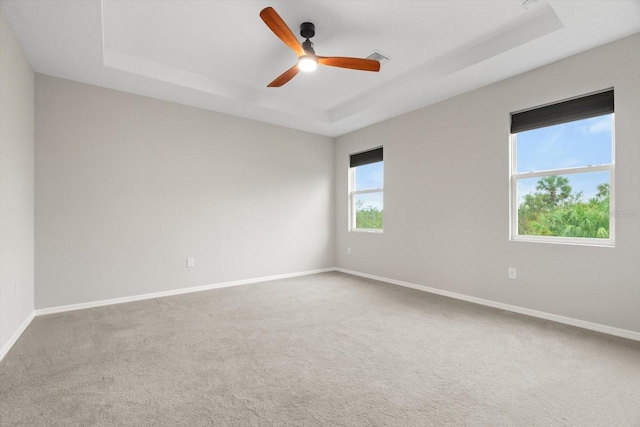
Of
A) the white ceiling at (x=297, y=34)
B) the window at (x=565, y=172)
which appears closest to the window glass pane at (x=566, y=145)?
the window at (x=565, y=172)

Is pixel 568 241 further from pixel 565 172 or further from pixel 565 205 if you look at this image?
pixel 565 172

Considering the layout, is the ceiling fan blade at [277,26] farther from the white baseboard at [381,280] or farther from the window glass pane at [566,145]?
the white baseboard at [381,280]

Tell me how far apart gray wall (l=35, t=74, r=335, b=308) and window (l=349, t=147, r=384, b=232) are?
826 mm

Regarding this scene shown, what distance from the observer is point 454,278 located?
3.84 m

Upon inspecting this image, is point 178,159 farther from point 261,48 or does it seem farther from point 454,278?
point 454,278

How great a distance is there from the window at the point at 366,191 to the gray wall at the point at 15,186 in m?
4.36

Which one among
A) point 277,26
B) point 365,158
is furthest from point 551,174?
point 277,26

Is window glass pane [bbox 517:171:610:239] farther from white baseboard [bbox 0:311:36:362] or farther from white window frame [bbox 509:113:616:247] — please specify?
white baseboard [bbox 0:311:36:362]

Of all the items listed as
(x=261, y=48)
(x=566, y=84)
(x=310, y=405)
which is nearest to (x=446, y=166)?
(x=566, y=84)

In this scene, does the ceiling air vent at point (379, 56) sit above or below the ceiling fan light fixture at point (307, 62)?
above

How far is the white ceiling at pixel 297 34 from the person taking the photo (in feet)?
8.00

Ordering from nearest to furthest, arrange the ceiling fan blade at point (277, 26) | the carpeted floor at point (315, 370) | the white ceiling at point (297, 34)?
the carpeted floor at point (315, 370) → the ceiling fan blade at point (277, 26) → the white ceiling at point (297, 34)

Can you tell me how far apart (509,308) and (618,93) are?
7.47 feet

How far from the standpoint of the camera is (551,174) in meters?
3.08
